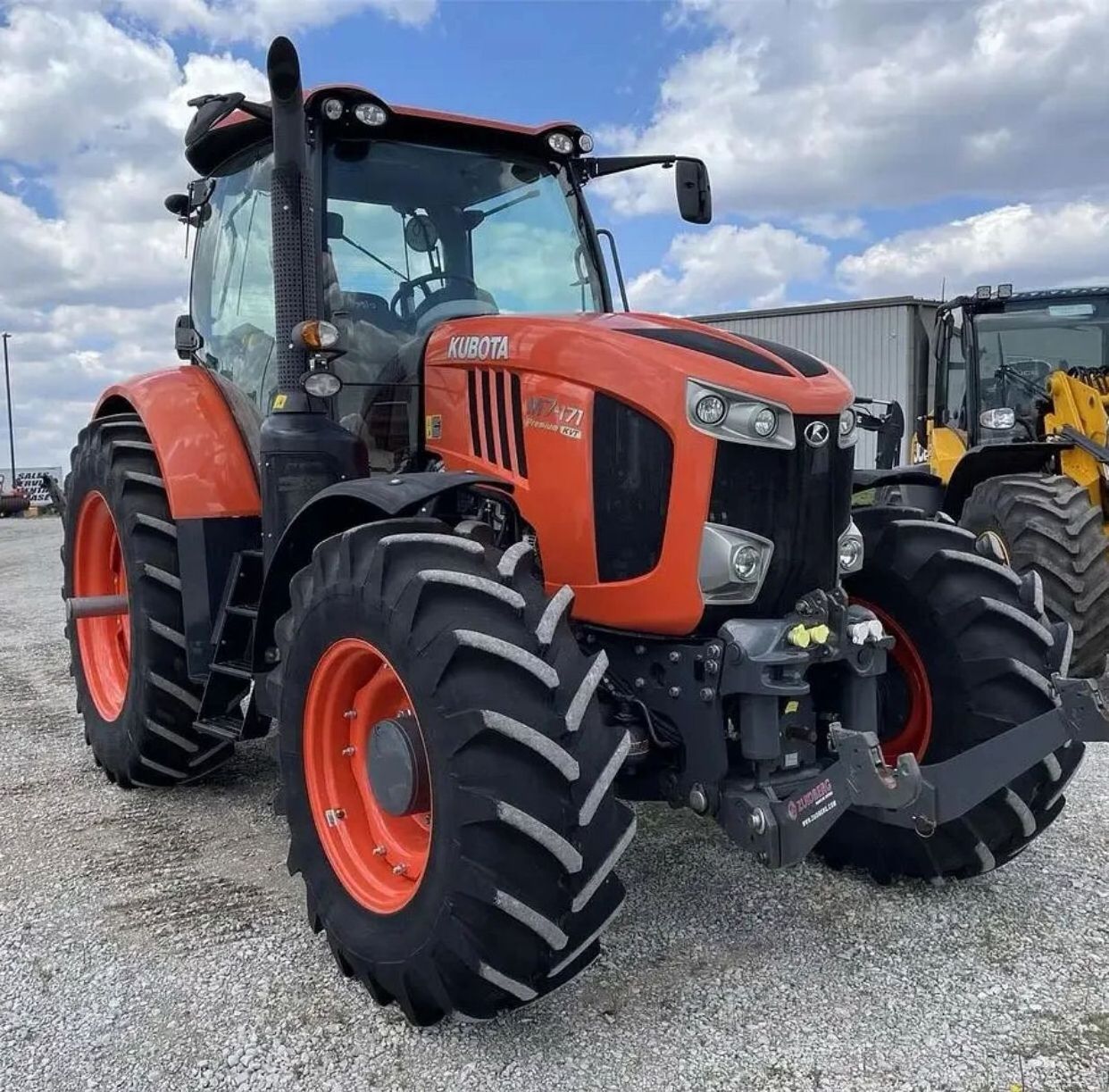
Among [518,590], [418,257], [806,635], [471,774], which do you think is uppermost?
[418,257]

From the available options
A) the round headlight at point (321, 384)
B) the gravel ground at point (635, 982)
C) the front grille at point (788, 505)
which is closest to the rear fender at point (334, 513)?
the round headlight at point (321, 384)

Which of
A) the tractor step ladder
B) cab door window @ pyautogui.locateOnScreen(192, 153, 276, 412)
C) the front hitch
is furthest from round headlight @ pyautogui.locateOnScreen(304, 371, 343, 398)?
the front hitch

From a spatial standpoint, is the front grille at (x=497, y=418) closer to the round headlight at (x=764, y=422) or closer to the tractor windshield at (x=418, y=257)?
the tractor windshield at (x=418, y=257)

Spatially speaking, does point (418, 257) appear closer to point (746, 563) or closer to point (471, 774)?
point (746, 563)

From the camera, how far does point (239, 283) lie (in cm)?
442

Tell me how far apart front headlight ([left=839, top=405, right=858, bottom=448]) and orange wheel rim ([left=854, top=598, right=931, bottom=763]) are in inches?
28.7

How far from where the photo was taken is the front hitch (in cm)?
276

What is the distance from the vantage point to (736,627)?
9.53 ft

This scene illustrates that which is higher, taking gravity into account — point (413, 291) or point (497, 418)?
point (413, 291)

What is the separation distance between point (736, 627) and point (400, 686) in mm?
956

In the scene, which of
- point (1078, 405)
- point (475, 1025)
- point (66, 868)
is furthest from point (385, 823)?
point (1078, 405)

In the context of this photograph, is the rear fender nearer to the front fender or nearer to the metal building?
the front fender

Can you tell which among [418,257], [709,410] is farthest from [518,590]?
[418,257]

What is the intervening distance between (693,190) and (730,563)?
1.99 meters
